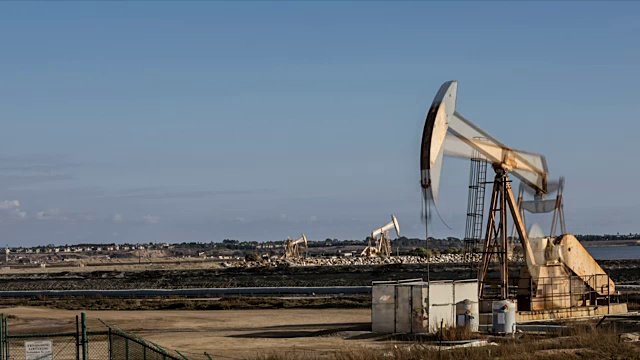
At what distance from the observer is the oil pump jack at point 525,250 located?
112 feet

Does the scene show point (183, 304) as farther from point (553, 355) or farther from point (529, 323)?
point (553, 355)

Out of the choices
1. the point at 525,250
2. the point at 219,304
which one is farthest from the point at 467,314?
the point at 219,304

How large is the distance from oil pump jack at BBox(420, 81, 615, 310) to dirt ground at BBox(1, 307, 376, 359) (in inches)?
207

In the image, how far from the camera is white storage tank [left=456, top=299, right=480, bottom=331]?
32594 millimetres

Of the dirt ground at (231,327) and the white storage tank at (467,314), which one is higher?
the white storage tank at (467,314)

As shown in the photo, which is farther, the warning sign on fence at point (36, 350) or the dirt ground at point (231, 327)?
the dirt ground at point (231, 327)

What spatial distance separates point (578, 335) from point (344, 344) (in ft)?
22.6

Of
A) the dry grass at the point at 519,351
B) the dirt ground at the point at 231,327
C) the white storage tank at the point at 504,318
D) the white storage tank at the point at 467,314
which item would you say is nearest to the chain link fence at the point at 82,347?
the dirt ground at the point at 231,327

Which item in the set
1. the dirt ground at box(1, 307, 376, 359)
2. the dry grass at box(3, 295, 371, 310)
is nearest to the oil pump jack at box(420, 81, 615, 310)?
the dirt ground at box(1, 307, 376, 359)

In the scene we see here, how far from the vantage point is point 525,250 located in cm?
3550

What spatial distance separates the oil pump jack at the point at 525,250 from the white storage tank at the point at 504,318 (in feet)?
9.23

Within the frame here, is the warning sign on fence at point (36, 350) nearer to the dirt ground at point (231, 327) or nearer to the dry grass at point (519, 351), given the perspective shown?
the dry grass at point (519, 351)

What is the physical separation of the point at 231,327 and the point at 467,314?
11000mm

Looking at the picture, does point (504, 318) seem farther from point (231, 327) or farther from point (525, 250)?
point (231, 327)
